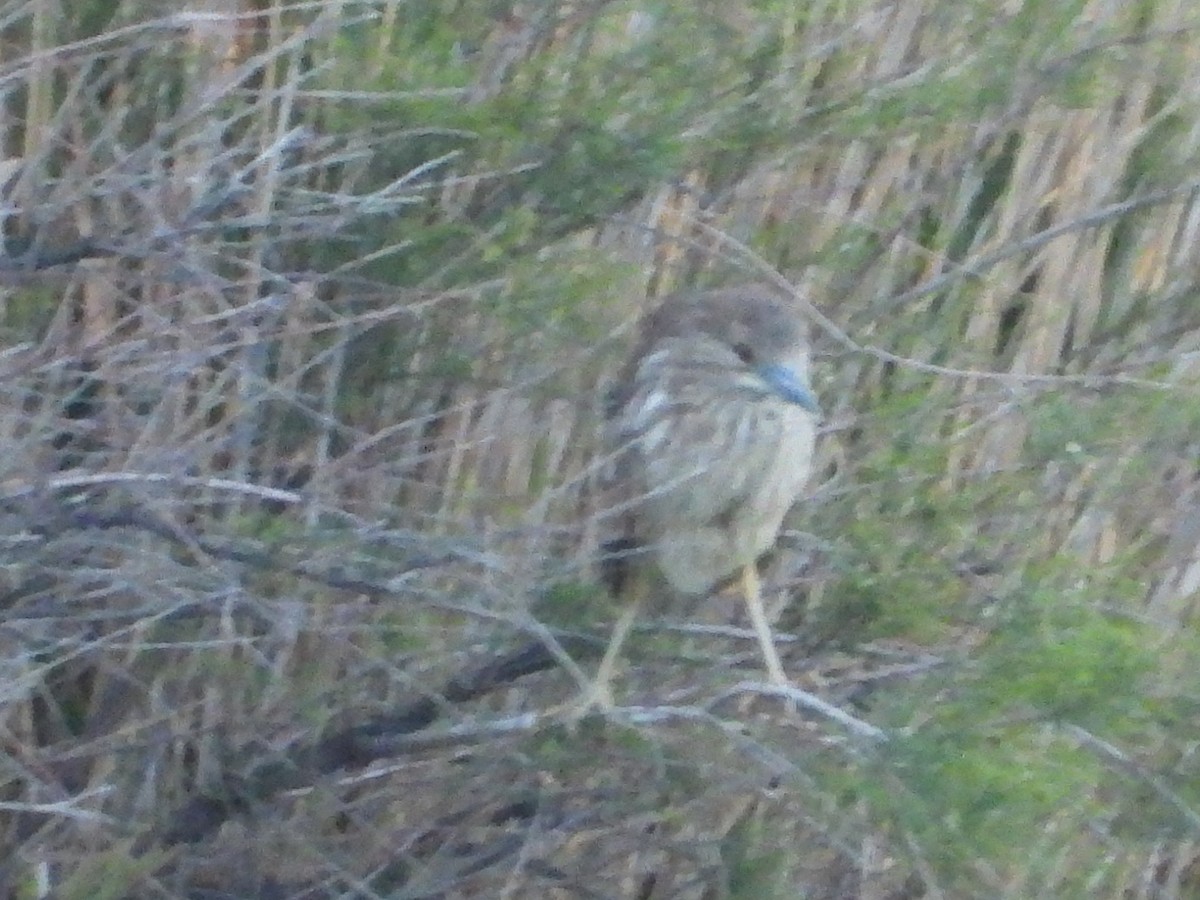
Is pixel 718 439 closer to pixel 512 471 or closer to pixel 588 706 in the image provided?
pixel 588 706

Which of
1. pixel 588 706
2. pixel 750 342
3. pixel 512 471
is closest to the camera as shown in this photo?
pixel 588 706

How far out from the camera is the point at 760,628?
2.04 metres

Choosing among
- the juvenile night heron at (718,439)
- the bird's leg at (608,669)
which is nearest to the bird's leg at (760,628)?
the juvenile night heron at (718,439)

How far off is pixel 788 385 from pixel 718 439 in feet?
0.30

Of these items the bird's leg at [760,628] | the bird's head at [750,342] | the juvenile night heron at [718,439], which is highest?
the bird's head at [750,342]

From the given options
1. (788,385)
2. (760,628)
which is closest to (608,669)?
(760,628)

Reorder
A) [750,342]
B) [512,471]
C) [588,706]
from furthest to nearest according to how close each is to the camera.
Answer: [512,471] → [750,342] → [588,706]

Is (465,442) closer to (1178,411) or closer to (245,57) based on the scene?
(245,57)

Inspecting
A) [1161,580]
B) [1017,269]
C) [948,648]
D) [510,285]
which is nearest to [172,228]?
[510,285]

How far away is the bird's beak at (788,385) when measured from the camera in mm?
1954

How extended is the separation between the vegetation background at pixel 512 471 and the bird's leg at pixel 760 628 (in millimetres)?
39

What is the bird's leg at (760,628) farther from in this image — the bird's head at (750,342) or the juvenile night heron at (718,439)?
the bird's head at (750,342)

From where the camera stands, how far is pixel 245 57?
7.08 ft

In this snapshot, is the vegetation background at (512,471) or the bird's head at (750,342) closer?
the vegetation background at (512,471)
